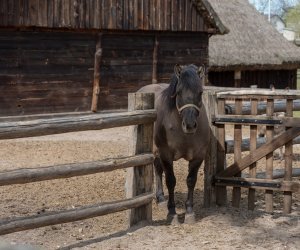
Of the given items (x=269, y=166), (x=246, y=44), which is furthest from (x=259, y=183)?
(x=246, y=44)

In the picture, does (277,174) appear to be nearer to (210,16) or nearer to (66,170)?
(66,170)

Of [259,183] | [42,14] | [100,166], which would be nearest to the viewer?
[100,166]

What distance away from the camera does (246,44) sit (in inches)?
1005

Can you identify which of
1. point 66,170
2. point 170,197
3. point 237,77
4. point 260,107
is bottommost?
point 170,197

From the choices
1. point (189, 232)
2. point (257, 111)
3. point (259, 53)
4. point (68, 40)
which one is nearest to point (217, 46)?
point (259, 53)

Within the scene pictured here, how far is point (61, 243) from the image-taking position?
6352 mm

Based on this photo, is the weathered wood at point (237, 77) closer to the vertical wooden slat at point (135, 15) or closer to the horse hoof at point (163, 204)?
the vertical wooden slat at point (135, 15)

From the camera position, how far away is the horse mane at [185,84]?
6.66m

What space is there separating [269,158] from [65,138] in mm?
7581

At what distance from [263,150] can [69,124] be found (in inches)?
97.6

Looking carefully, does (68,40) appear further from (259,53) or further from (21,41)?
(259,53)

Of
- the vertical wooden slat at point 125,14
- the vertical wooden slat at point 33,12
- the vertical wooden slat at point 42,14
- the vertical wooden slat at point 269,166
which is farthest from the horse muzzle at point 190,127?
the vertical wooden slat at point 125,14

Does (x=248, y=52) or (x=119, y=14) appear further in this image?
(x=248, y=52)

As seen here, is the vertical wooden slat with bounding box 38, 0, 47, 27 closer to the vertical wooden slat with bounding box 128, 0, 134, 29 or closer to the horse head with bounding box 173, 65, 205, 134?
the vertical wooden slat with bounding box 128, 0, 134, 29
